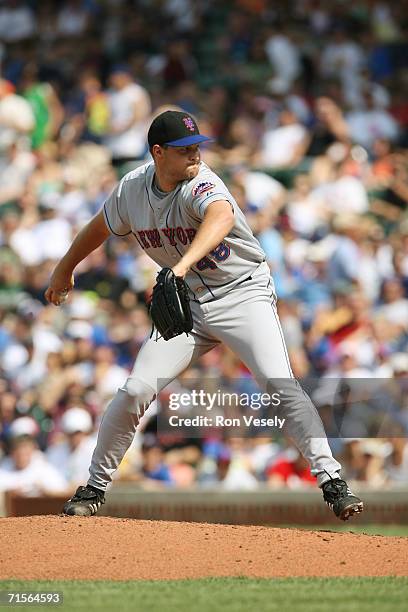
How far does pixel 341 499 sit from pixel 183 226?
1467 mm

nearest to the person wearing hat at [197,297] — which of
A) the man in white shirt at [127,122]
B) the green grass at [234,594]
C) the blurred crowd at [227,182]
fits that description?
the green grass at [234,594]

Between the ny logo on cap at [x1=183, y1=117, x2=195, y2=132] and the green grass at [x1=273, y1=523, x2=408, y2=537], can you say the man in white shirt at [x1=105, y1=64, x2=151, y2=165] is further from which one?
the ny logo on cap at [x1=183, y1=117, x2=195, y2=132]

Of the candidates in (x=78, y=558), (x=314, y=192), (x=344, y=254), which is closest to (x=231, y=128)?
(x=314, y=192)

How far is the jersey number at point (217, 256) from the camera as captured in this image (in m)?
5.93

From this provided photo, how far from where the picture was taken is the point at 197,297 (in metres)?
6.06

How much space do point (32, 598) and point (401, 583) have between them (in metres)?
1.52

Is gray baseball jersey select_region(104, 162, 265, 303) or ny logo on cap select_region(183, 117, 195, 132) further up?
ny logo on cap select_region(183, 117, 195, 132)

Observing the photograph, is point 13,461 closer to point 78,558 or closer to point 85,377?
point 85,377

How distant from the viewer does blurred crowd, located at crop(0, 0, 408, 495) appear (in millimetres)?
9945

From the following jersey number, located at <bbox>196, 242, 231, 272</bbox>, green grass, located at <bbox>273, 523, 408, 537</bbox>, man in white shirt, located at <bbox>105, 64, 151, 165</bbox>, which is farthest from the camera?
man in white shirt, located at <bbox>105, 64, 151, 165</bbox>

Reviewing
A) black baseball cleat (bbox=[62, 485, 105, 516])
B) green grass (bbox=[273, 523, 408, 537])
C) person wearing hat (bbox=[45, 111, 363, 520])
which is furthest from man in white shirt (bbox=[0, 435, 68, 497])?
person wearing hat (bbox=[45, 111, 363, 520])

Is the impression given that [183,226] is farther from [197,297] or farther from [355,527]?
[355,527]

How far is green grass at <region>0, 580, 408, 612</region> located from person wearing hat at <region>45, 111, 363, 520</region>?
2.18 feet

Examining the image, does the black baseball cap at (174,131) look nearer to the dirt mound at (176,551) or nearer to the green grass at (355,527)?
the dirt mound at (176,551)
